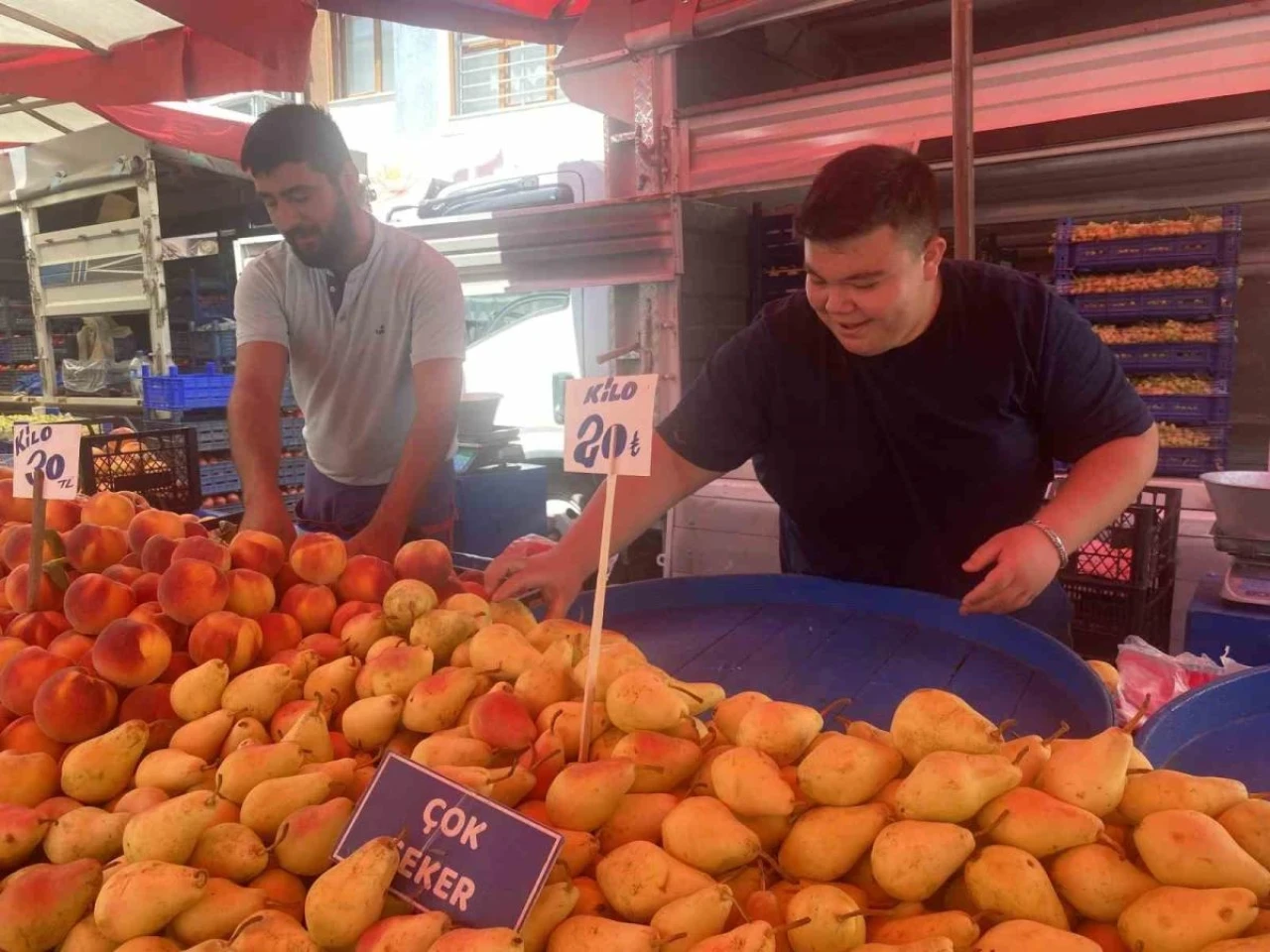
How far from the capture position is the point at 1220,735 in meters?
1.08

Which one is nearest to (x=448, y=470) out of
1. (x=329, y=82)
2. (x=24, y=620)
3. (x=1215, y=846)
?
(x=24, y=620)

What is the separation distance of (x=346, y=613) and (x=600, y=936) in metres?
0.73

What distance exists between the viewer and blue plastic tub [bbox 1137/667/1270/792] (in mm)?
1028

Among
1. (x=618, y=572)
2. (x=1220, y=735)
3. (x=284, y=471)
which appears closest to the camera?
(x=1220, y=735)

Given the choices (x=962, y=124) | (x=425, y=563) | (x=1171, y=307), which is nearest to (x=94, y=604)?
(x=425, y=563)

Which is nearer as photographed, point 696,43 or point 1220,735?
point 1220,735

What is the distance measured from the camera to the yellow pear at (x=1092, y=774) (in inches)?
28.1

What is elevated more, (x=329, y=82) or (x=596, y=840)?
(x=329, y=82)

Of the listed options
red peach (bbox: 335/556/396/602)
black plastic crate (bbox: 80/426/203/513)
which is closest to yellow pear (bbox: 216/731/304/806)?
red peach (bbox: 335/556/396/602)

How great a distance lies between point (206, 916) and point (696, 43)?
3.98 meters

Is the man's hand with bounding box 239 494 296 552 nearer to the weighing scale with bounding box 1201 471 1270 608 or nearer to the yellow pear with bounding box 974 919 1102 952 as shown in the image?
the yellow pear with bounding box 974 919 1102 952

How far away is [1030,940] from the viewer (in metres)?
0.62

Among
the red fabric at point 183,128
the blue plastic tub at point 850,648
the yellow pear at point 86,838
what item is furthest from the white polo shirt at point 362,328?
the red fabric at point 183,128

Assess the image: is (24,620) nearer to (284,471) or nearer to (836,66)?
(284,471)
